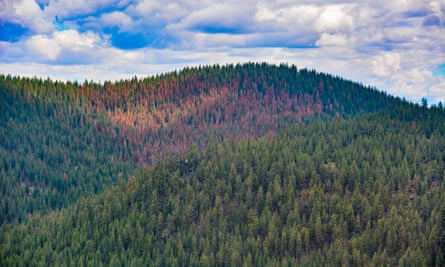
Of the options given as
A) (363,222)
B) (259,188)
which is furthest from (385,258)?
(259,188)

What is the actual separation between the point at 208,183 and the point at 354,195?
147 ft

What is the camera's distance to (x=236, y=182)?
639 feet

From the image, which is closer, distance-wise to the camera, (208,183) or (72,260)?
(72,260)

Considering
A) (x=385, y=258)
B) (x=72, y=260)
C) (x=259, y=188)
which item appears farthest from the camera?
(x=259, y=188)

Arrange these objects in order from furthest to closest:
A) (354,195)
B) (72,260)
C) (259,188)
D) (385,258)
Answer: (259,188)
(354,195)
(72,260)
(385,258)

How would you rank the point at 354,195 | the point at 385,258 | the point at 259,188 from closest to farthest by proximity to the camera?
the point at 385,258 < the point at 354,195 < the point at 259,188

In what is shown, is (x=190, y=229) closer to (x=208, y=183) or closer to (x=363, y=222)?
(x=208, y=183)

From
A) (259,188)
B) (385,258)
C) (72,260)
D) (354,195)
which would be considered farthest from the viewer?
(259,188)

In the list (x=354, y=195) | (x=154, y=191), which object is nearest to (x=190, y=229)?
(x=154, y=191)

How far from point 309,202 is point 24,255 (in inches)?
3041

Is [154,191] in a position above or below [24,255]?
above

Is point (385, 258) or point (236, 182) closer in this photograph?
point (385, 258)

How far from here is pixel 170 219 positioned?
183000 mm

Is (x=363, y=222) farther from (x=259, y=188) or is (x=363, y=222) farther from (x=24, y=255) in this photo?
(x=24, y=255)
